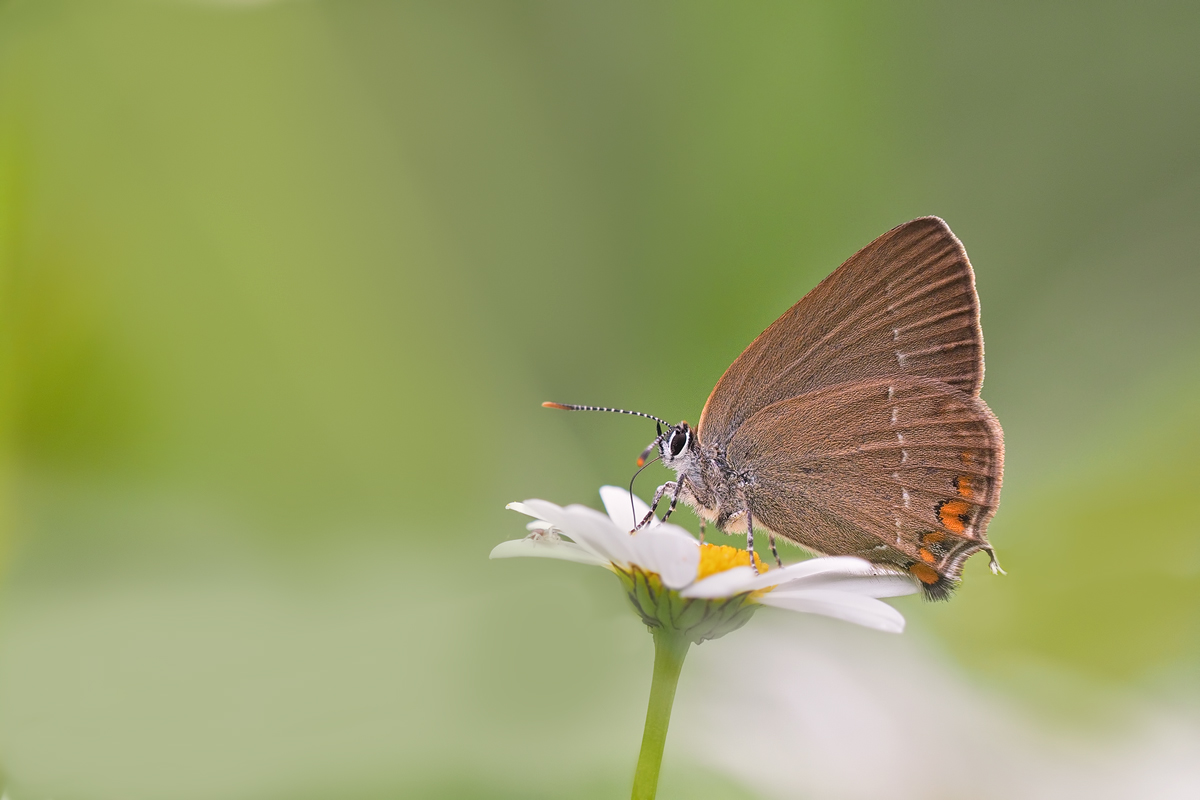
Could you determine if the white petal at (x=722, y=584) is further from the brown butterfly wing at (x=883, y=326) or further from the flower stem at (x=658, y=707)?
the brown butterfly wing at (x=883, y=326)

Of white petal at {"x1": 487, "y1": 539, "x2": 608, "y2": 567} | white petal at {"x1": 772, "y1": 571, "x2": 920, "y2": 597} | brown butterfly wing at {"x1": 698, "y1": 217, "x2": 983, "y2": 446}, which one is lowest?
white petal at {"x1": 487, "y1": 539, "x2": 608, "y2": 567}

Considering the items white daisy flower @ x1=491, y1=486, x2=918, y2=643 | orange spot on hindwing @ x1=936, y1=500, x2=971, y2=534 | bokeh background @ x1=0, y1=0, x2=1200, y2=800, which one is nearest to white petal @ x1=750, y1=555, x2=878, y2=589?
white daisy flower @ x1=491, y1=486, x2=918, y2=643

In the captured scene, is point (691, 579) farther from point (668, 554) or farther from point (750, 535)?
point (750, 535)

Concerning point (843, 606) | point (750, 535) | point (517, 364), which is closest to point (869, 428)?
point (750, 535)

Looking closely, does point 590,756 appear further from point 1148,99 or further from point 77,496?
point 1148,99

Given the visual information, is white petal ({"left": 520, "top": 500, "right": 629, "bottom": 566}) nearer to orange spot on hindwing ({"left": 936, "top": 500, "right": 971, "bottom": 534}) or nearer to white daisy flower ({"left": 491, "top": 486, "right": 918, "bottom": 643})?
white daisy flower ({"left": 491, "top": 486, "right": 918, "bottom": 643})

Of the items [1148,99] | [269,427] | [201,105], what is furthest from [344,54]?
[1148,99]
